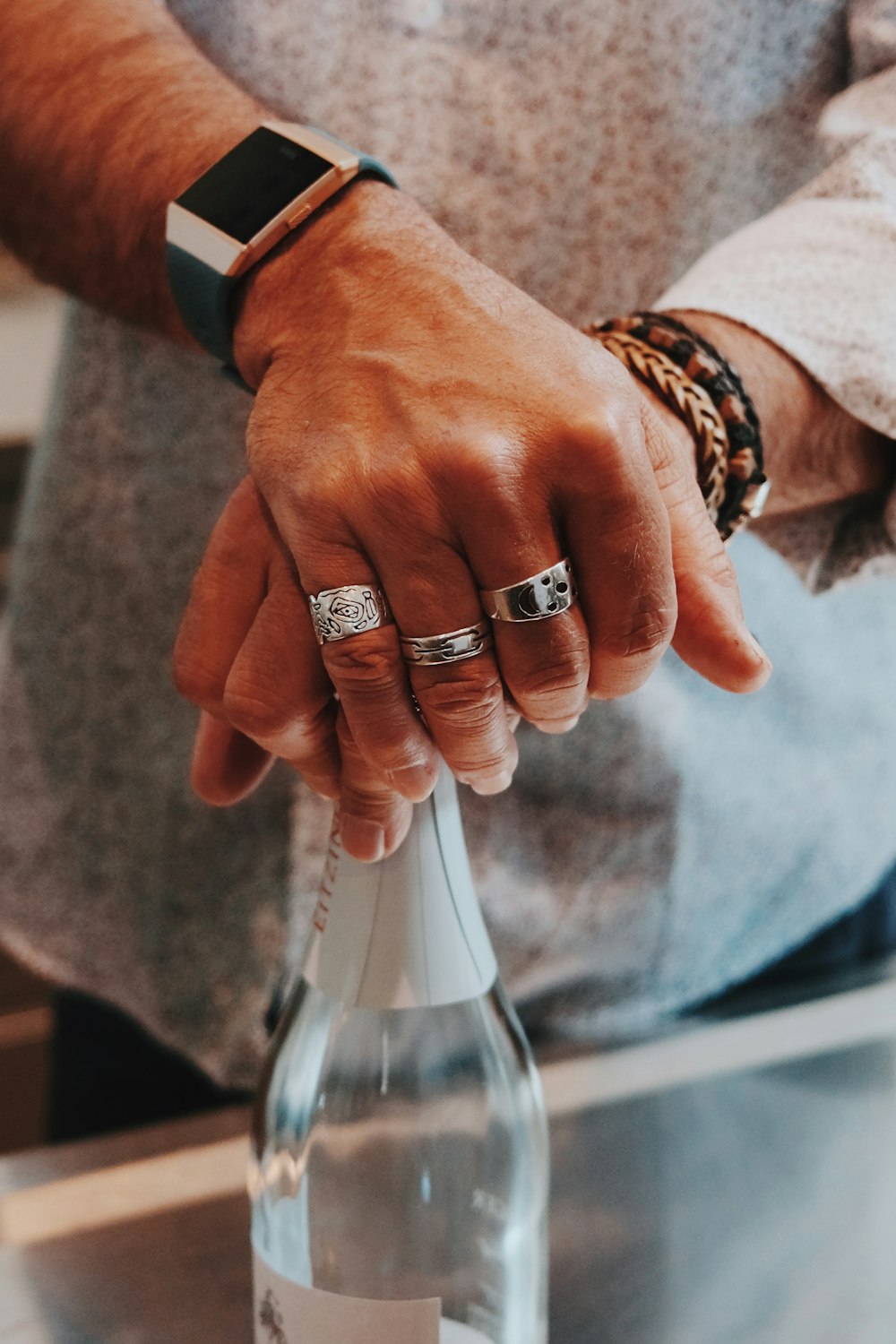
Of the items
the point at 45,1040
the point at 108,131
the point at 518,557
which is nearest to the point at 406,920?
the point at 518,557

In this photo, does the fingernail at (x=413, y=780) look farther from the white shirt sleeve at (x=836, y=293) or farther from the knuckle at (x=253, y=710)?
the white shirt sleeve at (x=836, y=293)

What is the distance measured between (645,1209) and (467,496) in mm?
332

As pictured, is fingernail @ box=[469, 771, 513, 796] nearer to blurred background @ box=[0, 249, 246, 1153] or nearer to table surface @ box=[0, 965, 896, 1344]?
table surface @ box=[0, 965, 896, 1344]

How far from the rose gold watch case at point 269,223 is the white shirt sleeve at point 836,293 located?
13 centimetres

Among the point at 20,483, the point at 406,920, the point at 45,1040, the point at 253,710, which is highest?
the point at 253,710

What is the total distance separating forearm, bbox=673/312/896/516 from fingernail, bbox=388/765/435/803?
157 mm

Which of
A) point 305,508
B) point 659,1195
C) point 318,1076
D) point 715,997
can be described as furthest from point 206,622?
point 715,997

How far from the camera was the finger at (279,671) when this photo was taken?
0.29 meters

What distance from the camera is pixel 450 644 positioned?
271 mm

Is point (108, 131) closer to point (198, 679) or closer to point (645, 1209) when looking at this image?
point (198, 679)

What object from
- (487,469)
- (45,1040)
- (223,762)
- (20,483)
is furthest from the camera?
(45,1040)

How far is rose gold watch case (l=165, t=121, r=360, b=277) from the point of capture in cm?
32

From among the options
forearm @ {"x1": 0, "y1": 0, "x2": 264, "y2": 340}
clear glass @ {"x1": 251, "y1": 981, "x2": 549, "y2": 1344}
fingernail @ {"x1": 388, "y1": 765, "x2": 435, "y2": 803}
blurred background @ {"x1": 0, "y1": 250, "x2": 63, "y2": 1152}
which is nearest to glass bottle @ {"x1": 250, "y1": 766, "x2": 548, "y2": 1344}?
clear glass @ {"x1": 251, "y1": 981, "x2": 549, "y2": 1344}

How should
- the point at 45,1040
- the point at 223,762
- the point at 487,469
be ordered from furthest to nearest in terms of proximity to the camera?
the point at 45,1040 < the point at 223,762 < the point at 487,469
